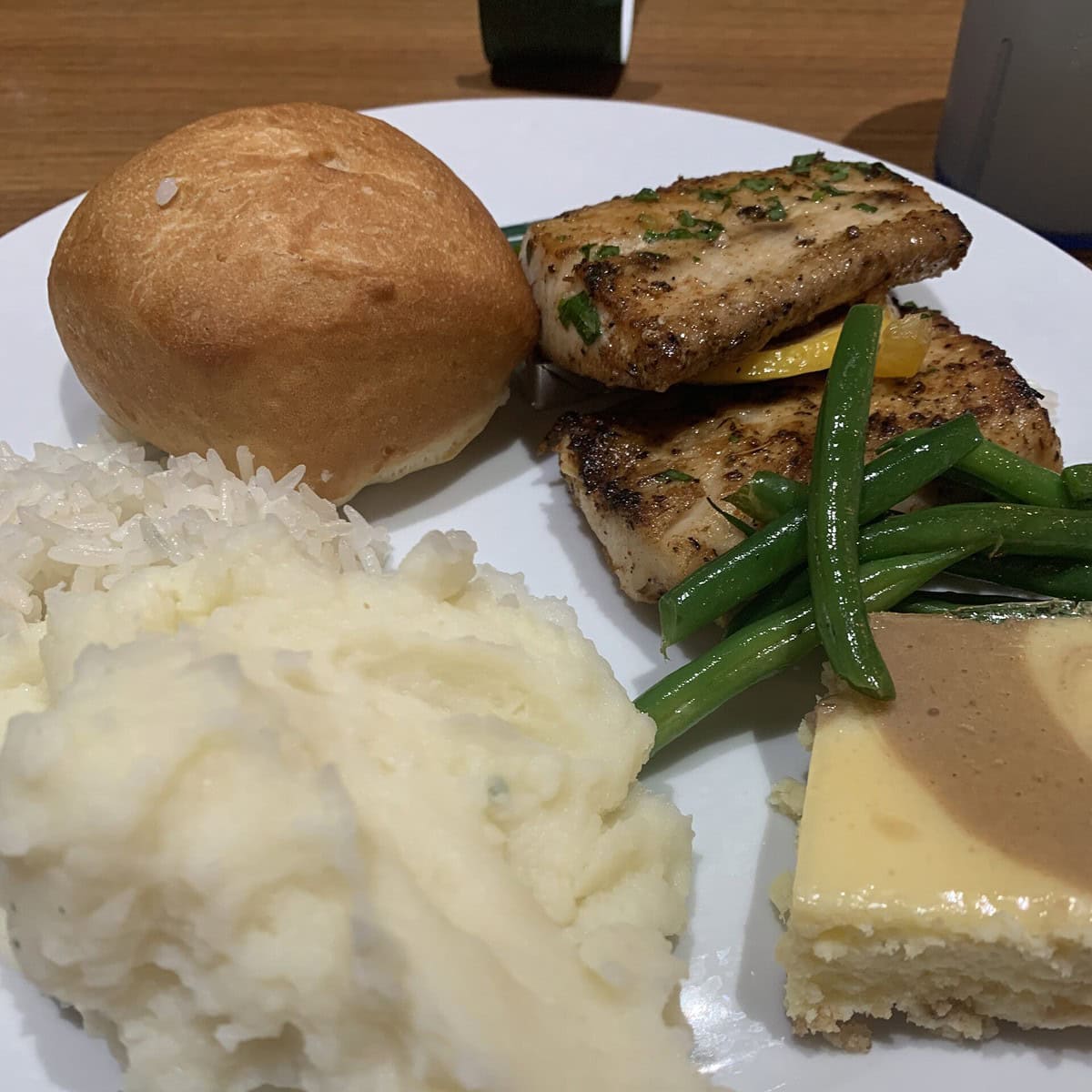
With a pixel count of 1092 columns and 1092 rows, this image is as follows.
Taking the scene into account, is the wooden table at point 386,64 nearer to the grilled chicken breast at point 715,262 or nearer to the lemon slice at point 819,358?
the grilled chicken breast at point 715,262

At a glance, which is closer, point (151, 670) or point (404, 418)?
point (151, 670)

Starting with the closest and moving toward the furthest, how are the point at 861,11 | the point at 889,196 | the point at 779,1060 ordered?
the point at 779,1060, the point at 889,196, the point at 861,11

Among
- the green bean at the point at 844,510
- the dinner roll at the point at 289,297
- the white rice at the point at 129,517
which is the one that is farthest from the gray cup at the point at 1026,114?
the white rice at the point at 129,517

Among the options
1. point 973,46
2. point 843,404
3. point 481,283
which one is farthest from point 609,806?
point 973,46

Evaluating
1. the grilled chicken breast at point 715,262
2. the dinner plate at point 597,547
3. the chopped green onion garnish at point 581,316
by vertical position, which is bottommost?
the dinner plate at point 597,547

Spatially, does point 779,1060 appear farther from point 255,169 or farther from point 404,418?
point 255,169

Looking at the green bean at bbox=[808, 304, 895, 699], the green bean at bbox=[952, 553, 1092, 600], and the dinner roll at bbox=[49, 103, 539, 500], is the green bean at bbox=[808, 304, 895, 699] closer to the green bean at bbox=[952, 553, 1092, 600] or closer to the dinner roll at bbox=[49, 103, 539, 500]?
the green bean at bbox=[952, 553, 1092, 600]
